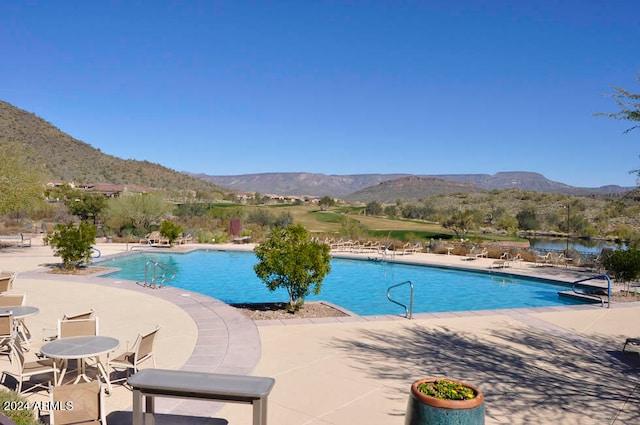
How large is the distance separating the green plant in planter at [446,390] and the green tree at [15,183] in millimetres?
19066

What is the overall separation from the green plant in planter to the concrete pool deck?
1.38 m

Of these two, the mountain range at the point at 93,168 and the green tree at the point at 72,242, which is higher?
the mountain range at the point at 93,168

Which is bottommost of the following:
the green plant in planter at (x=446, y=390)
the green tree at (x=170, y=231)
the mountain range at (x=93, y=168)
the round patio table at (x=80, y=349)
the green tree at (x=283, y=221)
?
the round patio table at (x=80, y=349)

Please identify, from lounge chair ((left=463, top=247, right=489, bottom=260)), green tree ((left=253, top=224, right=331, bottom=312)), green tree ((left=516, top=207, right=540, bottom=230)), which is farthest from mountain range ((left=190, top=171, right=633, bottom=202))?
green tree ((left=253, top=224, right=331, bottom=312))

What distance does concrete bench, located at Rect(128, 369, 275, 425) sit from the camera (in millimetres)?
3486

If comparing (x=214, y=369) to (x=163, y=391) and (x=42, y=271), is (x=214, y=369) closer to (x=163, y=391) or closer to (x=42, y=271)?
(x=163, y=391)

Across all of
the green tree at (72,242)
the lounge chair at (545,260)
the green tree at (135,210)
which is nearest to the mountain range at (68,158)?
the green tree at (135,210)

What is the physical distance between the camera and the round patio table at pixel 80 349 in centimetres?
473

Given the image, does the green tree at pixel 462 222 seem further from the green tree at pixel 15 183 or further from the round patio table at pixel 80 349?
the round patio table at pixel 80 349

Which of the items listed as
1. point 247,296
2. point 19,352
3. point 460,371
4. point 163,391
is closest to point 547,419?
point 460,371

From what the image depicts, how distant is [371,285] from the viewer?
15562 millimetres

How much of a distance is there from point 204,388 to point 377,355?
3.89m

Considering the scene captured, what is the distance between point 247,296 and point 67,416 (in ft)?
32.2

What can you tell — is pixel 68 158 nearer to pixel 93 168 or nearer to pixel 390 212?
pixel 93 168
